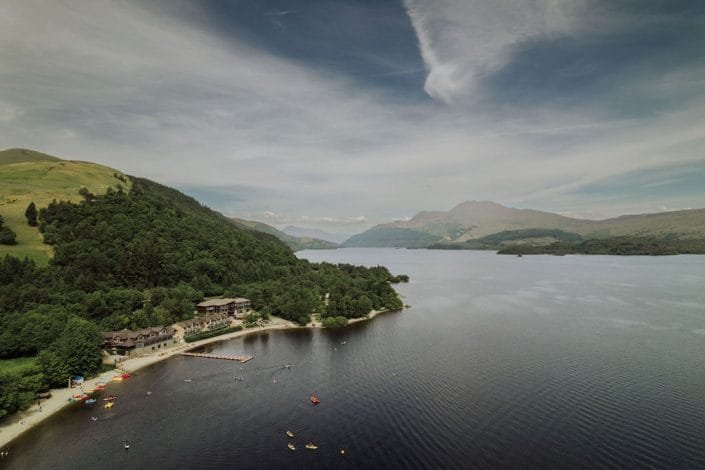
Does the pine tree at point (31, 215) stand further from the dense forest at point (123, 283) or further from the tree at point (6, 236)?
the tree at point (6, 236)

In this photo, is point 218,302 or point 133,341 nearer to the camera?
point 133,341

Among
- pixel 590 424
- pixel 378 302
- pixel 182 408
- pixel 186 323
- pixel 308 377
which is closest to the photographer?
pixel 590 424

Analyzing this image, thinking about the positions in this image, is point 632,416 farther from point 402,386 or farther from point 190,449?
point 190,449

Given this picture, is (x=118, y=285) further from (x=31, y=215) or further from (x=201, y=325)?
(x=31, y=215)

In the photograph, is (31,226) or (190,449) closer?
(190,449)

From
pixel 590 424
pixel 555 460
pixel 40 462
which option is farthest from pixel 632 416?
pixel 40 462

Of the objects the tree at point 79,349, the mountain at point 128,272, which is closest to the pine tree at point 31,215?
the mountain at point 128,272

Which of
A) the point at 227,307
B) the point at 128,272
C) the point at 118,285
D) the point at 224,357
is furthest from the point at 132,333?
Result: the point at 128,272

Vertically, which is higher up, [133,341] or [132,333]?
Answer: [132,333]
